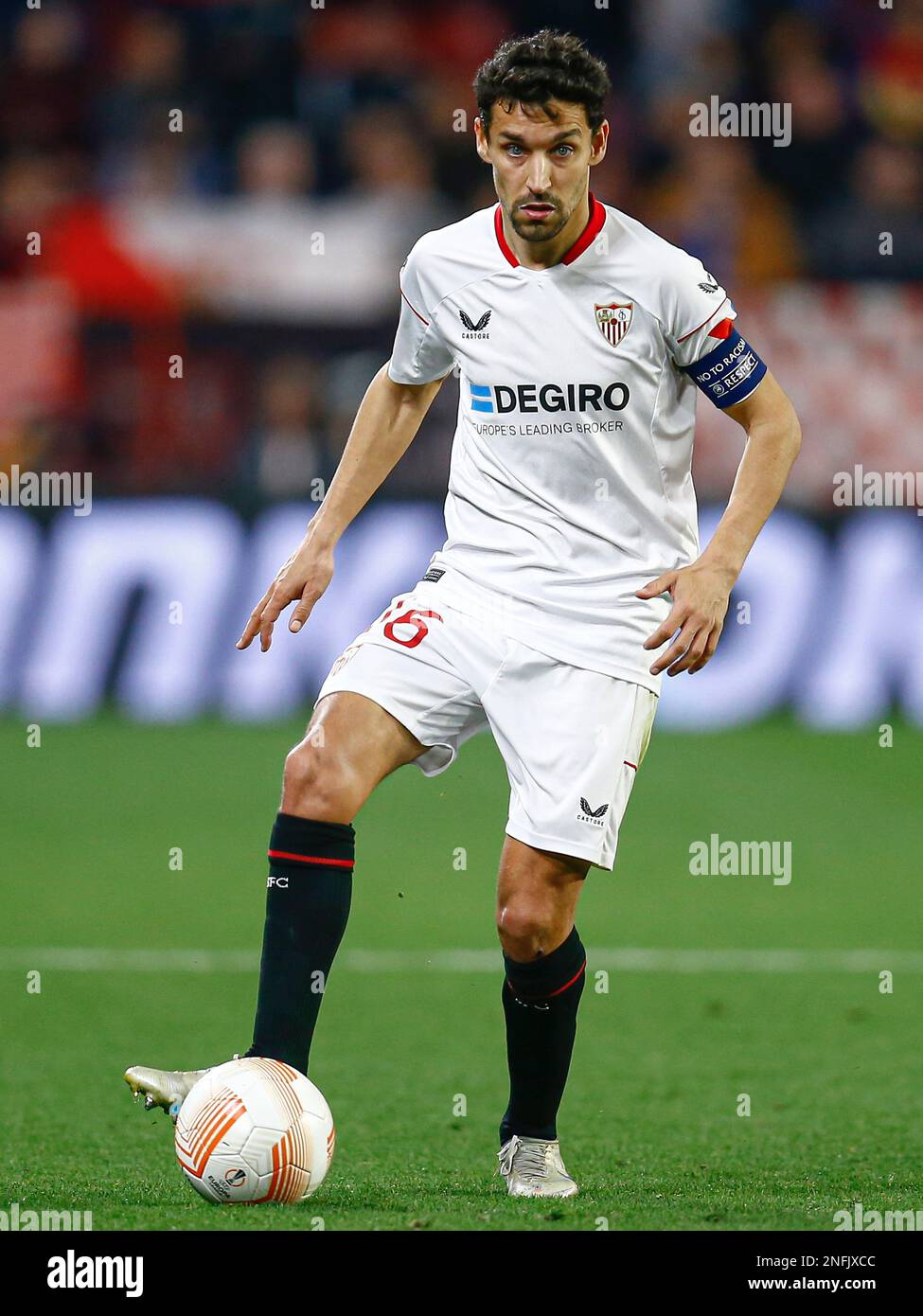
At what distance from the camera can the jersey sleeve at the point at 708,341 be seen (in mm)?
3984

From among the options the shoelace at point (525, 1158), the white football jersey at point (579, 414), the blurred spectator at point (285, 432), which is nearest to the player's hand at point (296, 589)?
the white football jersey at point (579, 414)

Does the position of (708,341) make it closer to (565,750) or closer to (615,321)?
(615,321)

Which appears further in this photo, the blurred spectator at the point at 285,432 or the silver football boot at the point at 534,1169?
the blurred spectator at the point at 285,432

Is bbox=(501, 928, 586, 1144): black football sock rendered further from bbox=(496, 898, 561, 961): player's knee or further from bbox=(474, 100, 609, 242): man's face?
bbox=(474, 100, 609, 242): man's face

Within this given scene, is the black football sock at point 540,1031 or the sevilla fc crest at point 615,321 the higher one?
the sevilla fc crest at point 615,321

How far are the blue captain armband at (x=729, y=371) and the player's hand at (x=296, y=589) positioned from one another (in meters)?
0.84

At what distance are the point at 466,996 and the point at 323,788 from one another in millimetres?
2517

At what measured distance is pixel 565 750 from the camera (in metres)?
3.97

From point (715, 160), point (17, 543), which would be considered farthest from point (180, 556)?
point (715, 160)

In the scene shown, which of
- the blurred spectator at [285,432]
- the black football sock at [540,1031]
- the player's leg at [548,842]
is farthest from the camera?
the blurred spectator at [285,432]

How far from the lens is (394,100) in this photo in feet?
51.0

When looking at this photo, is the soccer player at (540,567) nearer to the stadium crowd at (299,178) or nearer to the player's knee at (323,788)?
the player's knee at (323,788)

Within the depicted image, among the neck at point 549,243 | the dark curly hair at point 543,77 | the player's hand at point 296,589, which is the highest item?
the dark curly hair at point 543,77

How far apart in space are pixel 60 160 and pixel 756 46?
219 inches
